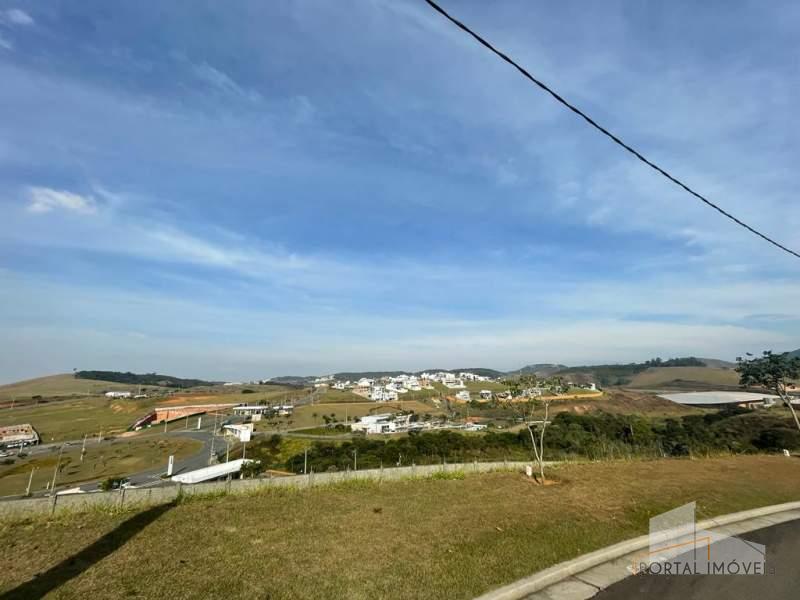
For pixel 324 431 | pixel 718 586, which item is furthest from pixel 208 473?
pixel 718 586

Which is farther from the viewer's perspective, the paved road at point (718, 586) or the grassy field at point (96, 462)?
the grassy field at point (96, 462)

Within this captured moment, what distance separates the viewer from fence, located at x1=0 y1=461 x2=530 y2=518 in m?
10.2

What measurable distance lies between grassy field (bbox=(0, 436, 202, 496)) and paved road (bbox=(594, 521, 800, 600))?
7477cm

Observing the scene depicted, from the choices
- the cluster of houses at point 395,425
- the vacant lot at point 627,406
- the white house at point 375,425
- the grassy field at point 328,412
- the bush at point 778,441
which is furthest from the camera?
the grassy field at point 328,412

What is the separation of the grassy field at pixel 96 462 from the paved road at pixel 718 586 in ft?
245

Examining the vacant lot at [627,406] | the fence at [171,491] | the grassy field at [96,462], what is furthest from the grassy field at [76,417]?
the fence at [171,491]

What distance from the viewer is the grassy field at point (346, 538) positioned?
640 centimetres

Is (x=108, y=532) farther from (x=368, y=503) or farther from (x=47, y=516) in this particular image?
(x=368, y=503)

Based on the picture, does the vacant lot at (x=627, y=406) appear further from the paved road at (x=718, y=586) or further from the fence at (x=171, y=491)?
the paved road at (x=718, y=586)

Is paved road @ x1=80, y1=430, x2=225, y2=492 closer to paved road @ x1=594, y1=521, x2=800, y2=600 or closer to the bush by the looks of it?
paved road @ x1=594, y1=521, x2=800, y2=600

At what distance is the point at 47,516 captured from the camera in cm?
993

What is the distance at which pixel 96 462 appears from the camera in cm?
7238

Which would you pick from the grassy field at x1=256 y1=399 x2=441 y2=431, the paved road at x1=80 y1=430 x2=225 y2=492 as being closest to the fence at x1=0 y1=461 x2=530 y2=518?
the paved road at x1=80 y1=430 x2=225 y2=492

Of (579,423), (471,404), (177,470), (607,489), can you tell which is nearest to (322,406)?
(471,404)
